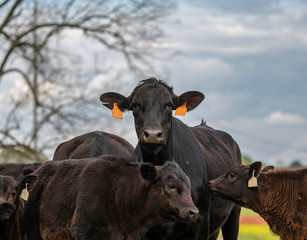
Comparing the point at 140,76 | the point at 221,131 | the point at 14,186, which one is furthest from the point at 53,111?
the point at 14,186

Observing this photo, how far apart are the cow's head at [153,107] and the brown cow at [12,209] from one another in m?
1.79

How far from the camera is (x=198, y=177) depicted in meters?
10.1

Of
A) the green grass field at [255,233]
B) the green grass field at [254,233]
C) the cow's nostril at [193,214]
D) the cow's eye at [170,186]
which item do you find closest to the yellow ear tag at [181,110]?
the cow's eye at [170,186]

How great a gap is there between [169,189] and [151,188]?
32 cm

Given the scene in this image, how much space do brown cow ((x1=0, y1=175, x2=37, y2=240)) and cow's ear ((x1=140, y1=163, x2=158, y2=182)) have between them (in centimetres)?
195

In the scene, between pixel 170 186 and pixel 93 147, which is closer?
pixel 170 186

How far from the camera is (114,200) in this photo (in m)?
9.31

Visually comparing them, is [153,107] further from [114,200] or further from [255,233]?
[255,233]

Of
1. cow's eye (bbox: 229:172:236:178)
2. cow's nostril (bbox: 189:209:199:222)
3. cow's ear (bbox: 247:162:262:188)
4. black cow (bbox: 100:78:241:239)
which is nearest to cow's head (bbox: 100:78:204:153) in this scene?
black cow (bbox: 100:78:241:239)

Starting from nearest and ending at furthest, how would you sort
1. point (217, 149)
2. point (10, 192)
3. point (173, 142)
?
point (173, 142), point (10, 192), point (217, 149)

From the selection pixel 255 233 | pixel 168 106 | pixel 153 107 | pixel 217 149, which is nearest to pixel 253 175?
pixel 217 149

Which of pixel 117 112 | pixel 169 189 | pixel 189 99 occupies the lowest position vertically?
pixel 169 189

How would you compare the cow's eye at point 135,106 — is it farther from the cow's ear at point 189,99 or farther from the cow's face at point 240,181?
the cow's face at point 240,181

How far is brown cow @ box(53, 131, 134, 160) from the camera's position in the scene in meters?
11.8
